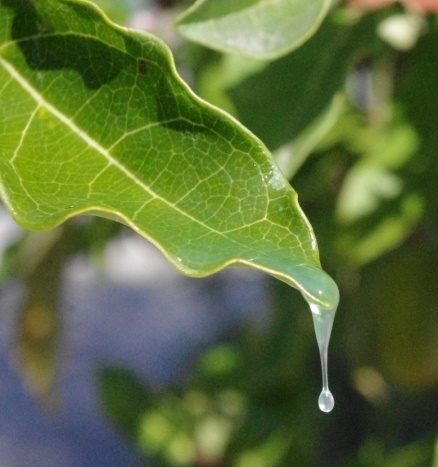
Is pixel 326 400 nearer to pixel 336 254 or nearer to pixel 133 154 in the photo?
pixel 133 154

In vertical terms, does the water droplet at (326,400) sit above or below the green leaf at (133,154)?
below

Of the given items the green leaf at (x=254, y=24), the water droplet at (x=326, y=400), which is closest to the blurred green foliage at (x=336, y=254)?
the green leaf at (x=254, y=24)

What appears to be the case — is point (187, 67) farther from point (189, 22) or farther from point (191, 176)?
point (191, 176)

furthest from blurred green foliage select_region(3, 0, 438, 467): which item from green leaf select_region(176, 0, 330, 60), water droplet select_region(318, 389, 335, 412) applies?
water droplet select_region(318, 389, 335, 412)

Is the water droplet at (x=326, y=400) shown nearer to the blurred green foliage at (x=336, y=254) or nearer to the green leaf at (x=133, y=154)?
the green leaf at (x=133, y=154)

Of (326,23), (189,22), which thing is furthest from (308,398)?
(189,22)
